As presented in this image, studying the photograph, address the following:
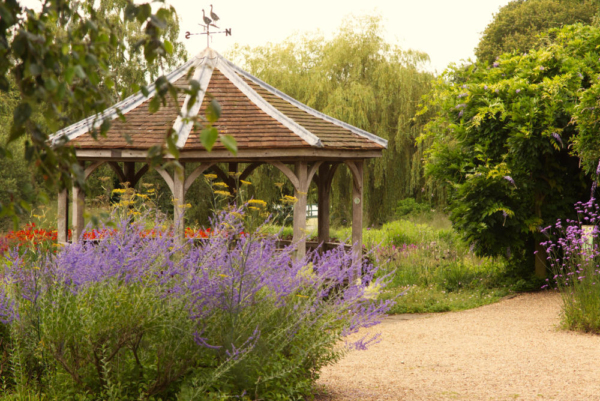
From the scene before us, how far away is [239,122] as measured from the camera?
29.7 feet

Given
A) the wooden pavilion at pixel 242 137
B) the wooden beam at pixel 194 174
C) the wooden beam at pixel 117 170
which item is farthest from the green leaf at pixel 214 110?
the wooden beam at pixel 117 170

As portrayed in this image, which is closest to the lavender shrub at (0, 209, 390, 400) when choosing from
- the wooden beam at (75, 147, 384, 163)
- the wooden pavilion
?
the wooden pavilion

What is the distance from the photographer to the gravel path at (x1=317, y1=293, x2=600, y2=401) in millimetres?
4910

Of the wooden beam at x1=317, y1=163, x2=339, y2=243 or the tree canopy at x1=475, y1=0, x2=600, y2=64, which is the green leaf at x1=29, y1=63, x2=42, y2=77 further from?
the tree canopy at x1=475, y1=0, x2=600, y2=64

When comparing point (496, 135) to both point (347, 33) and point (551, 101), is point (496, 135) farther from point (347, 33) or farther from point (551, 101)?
point (347, 33)

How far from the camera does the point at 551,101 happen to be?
9352mm

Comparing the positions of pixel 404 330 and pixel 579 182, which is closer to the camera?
pixel 404 330

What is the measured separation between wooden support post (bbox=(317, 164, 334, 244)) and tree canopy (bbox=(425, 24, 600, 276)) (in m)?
1.93

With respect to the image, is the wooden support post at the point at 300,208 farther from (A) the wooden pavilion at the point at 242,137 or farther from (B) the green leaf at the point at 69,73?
(B) the green leaf at the point at 69,73

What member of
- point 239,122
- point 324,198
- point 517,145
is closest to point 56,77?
point 239,122

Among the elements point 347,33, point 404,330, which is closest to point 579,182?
point 404,330

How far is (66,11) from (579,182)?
32.7 ft

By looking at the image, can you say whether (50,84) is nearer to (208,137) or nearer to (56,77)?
(56,77)

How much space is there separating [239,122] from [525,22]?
2017 cm
